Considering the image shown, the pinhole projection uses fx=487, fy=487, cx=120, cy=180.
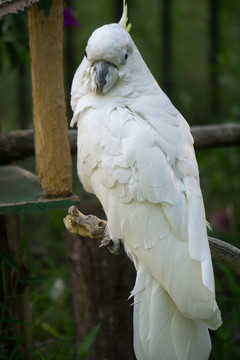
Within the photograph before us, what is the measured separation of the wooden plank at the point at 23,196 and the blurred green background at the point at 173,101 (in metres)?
0.25

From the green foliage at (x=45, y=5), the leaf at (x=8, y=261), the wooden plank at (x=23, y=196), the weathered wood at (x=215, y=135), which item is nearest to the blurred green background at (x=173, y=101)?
the leaf at (x=8, y=261)

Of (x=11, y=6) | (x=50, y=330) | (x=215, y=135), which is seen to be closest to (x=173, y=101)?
(x=215, y=135)

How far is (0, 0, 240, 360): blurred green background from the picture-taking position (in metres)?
3.10

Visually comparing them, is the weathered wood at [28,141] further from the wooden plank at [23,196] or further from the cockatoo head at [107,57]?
the cockatoo head at [107,57]

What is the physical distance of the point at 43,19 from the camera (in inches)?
83.7

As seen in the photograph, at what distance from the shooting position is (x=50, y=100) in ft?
7.23

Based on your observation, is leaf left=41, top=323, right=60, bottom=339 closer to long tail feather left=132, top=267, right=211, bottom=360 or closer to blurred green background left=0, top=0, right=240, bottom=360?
blurred green background left=0, top=0, right=240, bottom=360

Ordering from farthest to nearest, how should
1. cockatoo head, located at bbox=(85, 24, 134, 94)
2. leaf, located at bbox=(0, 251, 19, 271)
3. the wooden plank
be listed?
leaf, located at bbox=(0, 251, 19, 271), the wooden plank, cockatoo head, located at bbox=(85, 24, 134, 94)

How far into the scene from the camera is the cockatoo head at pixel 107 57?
76.0 inches

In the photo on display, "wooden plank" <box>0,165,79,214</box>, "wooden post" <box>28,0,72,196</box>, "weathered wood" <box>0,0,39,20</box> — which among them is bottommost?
"wooden plank" <box>0,165,79,214</box>

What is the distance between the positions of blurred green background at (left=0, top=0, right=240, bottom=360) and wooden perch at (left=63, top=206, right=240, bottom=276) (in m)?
0.47

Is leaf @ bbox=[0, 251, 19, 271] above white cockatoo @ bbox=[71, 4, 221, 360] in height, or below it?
below

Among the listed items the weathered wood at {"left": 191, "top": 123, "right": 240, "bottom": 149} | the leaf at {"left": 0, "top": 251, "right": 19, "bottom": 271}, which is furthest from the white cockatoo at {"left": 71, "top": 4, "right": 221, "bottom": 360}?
the weathered wood at {"left": 191, "top": 123, "right": 240, "bottom": 149}

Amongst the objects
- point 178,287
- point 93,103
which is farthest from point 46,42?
→ point 178,287
